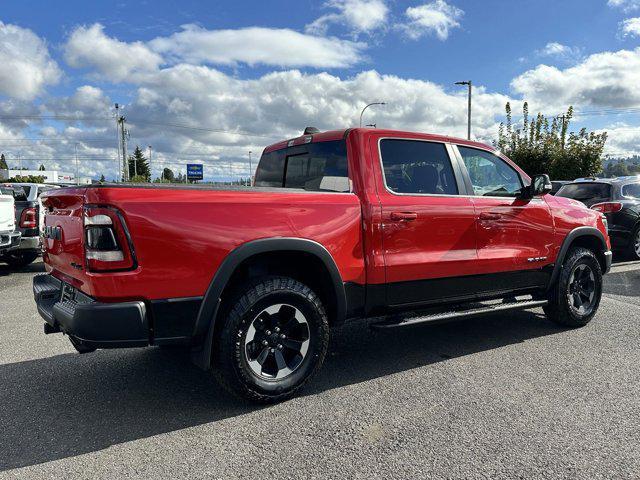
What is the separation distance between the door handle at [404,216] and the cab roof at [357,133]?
671 millimetres

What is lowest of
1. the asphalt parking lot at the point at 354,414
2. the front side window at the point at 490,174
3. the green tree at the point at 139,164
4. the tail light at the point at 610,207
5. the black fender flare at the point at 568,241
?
the asphalt parking lot at the point at 354,414

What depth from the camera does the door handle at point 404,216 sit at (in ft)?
12.1

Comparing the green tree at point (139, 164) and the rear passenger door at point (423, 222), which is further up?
the green tree at point (139, 164)

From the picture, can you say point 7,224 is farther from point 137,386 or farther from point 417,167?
point 417,167

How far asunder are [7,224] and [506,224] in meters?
7.61

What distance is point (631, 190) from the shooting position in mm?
9812

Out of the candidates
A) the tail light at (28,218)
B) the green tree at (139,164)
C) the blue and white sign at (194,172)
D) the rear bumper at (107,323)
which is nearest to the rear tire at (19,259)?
the tail light at (28,218)

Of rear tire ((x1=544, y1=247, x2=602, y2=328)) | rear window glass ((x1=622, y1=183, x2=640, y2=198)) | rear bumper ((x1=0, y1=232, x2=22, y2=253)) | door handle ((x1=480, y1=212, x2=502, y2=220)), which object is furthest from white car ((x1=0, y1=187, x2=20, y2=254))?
rear window glass ((x1=622, y1=183, x2=640, y2=198))

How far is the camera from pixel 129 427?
9.88 ft

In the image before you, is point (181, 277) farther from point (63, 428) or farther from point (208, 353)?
point (63, 428)

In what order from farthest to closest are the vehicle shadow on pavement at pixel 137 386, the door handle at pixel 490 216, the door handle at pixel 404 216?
the door handle at pixel 490 216, the door handle at pixel 404 216, the vehicle shadow on pavement at pixel 137 386

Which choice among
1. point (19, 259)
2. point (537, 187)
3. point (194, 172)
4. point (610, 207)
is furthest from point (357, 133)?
point (194, 172)

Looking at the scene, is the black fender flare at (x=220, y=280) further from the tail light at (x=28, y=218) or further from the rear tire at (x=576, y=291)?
the tail light at (x=28, y=218)

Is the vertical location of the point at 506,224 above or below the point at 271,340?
above
